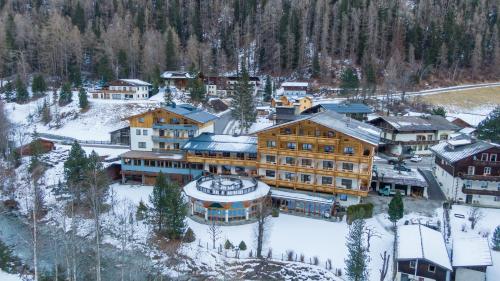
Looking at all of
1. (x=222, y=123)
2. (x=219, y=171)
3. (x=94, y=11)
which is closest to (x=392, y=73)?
(x=222, y=123)

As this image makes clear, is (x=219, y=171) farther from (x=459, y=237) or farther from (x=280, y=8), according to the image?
(x=280, y=8)

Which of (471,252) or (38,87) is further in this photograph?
(38,87)

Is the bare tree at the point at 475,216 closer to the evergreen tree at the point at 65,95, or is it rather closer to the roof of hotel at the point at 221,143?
the roof of hotel at the point at 221,143

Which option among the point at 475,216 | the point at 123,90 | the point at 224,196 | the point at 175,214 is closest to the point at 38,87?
the point at 123,90

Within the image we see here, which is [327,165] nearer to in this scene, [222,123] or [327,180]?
[327,180]

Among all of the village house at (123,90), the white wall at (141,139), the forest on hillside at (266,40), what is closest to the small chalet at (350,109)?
the forest on hillside at (266,40)
